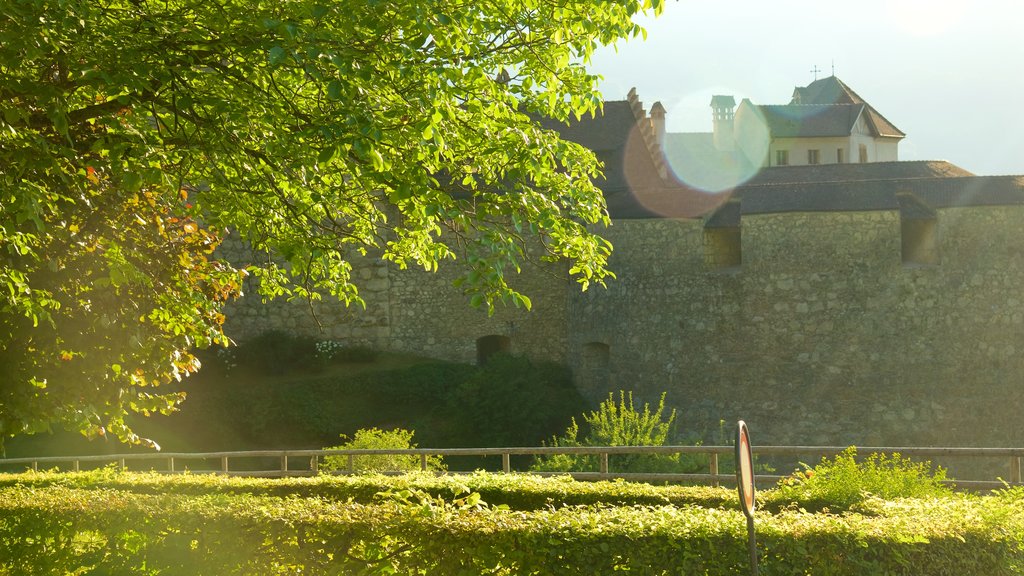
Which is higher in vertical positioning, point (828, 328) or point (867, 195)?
point (867, 195)

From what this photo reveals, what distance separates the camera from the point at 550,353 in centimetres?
2945

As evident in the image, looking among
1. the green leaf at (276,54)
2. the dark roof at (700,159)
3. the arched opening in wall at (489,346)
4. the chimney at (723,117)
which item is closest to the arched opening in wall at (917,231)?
the arched opening in wall at (489,346)

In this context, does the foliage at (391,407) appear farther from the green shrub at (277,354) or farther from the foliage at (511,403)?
the green shrub at (277,354)

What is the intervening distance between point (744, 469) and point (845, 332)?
18.5 metres

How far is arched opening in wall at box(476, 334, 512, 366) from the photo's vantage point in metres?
30.5

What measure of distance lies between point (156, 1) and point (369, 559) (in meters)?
4.52

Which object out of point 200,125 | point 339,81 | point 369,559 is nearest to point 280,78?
point 200,125

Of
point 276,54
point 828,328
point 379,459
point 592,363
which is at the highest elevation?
point 276,54

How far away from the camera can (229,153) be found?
7.62 m

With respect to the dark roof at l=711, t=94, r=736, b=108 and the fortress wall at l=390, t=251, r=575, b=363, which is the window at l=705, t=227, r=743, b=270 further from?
the dark roof at l=711, t=94, r=736, b=108

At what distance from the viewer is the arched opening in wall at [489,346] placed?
30453 millimetres

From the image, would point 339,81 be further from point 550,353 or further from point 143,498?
point 550,353

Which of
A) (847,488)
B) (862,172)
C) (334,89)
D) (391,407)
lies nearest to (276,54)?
(334,89)

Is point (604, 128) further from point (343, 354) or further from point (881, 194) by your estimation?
point (881, 194)
